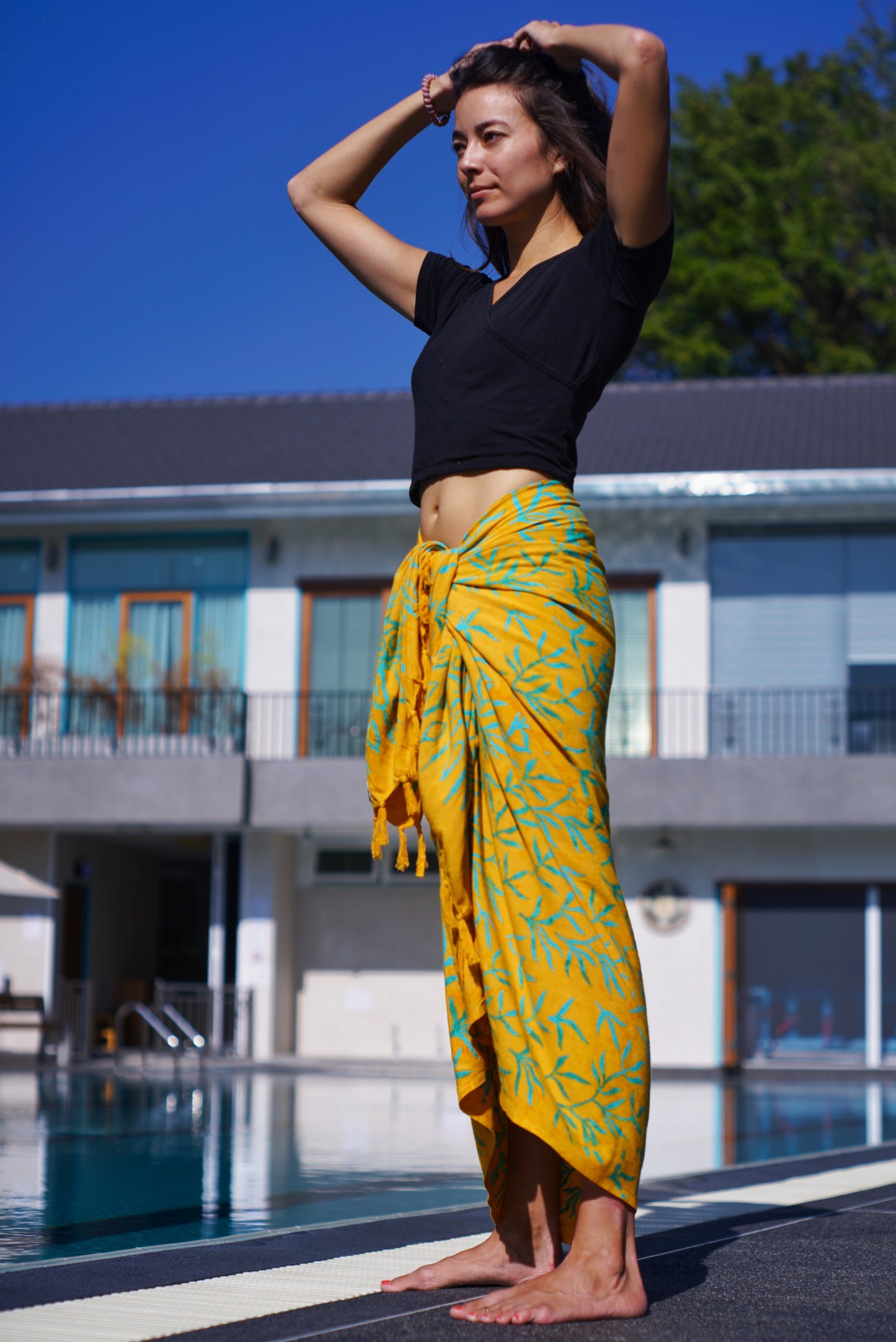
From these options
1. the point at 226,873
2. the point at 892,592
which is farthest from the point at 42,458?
the point at 892,592

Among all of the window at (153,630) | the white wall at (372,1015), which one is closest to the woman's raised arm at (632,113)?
the window at (153,630)

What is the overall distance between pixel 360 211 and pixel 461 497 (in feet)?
2.34

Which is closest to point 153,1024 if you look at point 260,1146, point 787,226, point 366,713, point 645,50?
point 366,713

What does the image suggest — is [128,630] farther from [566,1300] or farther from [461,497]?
[566,1300]

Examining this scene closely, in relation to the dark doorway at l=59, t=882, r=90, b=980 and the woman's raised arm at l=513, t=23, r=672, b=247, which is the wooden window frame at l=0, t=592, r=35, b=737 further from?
the woman's raised arm at l=513, t=23, r=672, b=247

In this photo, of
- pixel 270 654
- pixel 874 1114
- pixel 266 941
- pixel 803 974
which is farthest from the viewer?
pixel 270 654

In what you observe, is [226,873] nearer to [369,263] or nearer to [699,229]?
[699,229]

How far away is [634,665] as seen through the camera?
1836cm

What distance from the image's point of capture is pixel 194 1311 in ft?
7.85

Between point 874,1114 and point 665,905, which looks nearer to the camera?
point 874,1114

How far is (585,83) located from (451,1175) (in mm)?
4478

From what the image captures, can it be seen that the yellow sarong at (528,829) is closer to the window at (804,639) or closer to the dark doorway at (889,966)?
the window at (804,639)

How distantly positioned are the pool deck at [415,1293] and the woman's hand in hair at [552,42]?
1948 millimetres

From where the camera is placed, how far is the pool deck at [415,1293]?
2.22 meters
